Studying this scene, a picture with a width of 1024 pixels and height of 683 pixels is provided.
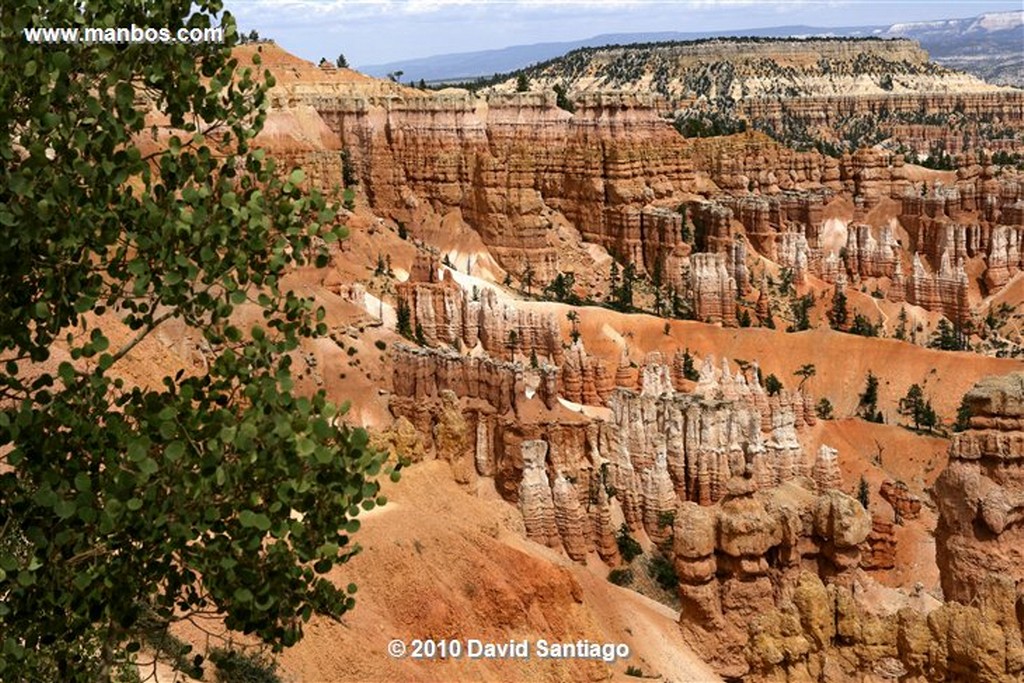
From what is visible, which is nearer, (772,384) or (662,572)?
(662,572)

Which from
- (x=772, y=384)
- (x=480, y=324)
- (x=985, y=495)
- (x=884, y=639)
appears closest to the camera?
(x=884, y=639)

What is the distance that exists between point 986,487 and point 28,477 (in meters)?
23.5

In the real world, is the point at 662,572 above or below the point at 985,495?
below

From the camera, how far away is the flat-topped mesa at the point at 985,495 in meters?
27.0

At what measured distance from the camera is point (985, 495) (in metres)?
27.3

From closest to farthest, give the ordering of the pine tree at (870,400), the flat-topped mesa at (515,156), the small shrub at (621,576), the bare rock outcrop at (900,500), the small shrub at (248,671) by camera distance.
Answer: the small shrub at (248,671), the small shrub at (621,576), the bare rock outcrop at (900,500), the pine tree at (870,400), the flat-topped mesa at (515,156)

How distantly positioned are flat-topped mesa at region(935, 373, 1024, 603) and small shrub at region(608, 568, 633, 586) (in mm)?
11419

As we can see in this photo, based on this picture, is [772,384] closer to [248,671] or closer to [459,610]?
[459,610]

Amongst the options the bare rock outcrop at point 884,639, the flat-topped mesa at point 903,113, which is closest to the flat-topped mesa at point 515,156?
the bare rock outcrop at point 884,639

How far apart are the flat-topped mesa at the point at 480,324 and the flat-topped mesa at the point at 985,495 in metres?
34.6

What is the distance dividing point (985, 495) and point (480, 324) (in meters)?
38.3

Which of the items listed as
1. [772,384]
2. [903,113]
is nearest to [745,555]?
[772,384]

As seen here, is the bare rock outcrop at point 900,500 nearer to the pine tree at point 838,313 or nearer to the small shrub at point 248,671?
the small shrub at point 248,671

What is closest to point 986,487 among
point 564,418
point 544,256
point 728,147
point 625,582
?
point 625,582
